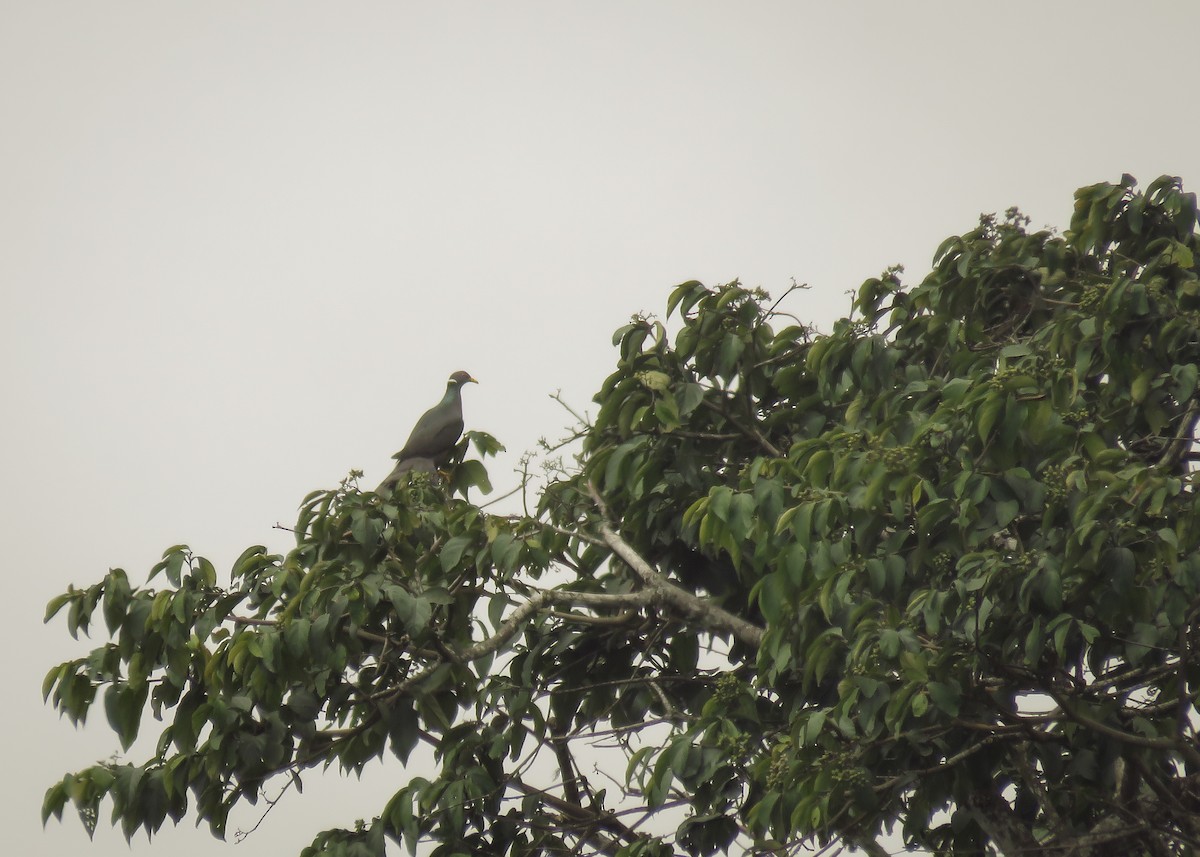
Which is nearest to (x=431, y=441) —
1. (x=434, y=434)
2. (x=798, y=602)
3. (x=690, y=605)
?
(x=434, y=434)

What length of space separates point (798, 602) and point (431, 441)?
7.69ft

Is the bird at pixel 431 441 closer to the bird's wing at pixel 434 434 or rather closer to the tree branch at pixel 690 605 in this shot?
the bird's wing at pixel 434 434

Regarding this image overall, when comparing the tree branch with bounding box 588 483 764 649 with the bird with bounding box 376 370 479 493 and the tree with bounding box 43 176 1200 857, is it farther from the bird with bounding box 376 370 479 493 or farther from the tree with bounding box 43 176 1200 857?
the bird with bounding box 376 370 479 493

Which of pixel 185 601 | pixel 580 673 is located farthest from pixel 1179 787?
pixel 185 601

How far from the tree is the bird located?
1.38 feet

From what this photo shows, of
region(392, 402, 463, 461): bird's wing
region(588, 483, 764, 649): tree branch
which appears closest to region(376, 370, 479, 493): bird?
region(392, 402, 463, 461): bird's wing

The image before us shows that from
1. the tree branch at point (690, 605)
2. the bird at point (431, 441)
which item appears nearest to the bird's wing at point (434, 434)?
the bird at point (431, 441)

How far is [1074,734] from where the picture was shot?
160 inches

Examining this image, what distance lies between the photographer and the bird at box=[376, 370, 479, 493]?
5594mm

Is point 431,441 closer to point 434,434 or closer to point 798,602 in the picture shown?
point 434,434

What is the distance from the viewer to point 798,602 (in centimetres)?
399

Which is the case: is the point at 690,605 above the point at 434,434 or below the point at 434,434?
below

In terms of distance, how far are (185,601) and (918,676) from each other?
2.25 m

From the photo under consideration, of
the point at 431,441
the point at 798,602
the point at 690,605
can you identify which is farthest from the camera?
the point at 431,441
